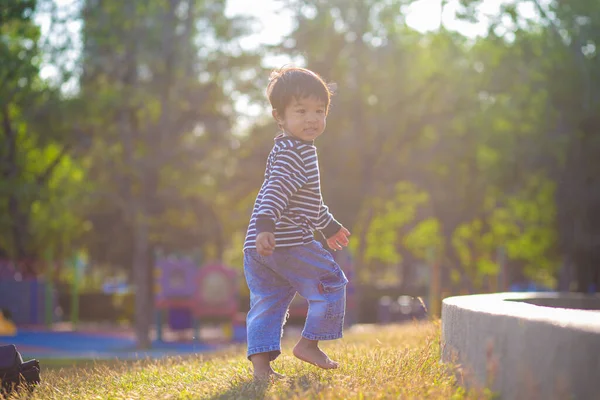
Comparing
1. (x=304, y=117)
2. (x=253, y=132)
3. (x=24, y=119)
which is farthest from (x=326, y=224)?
(x=253, y=132)

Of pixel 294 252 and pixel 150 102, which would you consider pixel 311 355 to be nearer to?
pixel 294 252

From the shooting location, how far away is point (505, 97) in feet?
84.6

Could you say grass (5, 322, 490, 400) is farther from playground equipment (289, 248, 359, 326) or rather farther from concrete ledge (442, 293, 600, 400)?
playground equipment (289, 248, 359, 326)

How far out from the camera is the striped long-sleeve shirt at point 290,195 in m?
4.70

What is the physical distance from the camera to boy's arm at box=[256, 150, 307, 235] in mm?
4586

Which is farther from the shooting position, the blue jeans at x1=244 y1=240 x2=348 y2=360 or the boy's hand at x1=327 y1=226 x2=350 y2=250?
the boy's hand at x1=327 y1=226 x2=350 y2=250

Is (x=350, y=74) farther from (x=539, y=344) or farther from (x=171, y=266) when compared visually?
(x=539, y=344)

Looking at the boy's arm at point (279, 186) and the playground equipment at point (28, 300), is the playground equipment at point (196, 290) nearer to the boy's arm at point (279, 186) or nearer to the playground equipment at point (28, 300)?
the playground equipment at point (28, 300)

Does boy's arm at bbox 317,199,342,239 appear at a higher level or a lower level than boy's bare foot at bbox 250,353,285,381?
higher

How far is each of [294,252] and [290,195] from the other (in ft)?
1.10

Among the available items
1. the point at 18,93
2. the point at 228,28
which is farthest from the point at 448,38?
the point at 18,93

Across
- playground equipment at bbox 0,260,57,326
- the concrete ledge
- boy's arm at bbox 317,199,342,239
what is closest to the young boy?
boy's arm at bbox 317,199,342,239

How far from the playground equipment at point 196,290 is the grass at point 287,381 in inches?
572

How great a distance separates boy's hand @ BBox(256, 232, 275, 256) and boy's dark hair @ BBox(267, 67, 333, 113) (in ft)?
3.02
